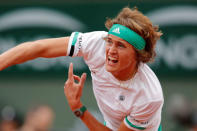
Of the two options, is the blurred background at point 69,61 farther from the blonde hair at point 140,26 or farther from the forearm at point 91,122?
the blonde hair at point 140,26

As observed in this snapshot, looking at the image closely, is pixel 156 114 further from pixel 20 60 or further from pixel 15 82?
pixel 15 82

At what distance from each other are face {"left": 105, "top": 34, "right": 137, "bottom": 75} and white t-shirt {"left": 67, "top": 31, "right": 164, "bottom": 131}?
120mm

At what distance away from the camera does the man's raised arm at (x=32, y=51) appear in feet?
10.8

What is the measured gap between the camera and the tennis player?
3361 mm

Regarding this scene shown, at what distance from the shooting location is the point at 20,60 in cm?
333

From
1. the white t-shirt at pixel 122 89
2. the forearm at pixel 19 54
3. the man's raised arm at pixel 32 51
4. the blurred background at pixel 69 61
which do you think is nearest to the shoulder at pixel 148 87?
the white t-shirt at pixel 122 89

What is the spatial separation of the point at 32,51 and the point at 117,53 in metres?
0.65

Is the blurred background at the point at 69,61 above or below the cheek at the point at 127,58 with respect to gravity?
below

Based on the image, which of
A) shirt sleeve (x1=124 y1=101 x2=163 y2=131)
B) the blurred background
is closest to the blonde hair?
shirt sleeve (x1=124 y1=101 x2=163 y2=131)

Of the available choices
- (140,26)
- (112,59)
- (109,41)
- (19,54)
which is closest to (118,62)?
(112,59)

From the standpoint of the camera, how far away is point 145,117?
369 centimetres

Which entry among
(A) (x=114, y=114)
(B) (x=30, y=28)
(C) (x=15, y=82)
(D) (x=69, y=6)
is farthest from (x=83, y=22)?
(A) (x=114, y=114)

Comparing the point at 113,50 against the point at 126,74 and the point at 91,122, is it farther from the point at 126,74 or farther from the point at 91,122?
the point at 91,122

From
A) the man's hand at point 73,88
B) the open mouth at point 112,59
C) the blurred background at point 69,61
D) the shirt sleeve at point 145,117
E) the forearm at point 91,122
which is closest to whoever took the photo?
the open mouth at point 112,59
